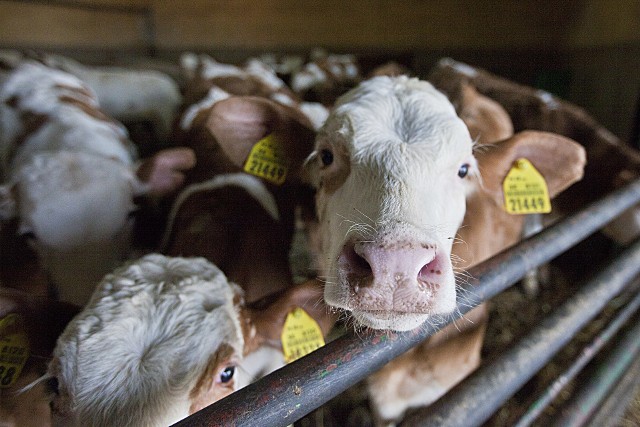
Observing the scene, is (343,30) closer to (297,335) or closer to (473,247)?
(473,247)

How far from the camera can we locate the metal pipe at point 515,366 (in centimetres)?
127

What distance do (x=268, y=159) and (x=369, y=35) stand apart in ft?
24.3

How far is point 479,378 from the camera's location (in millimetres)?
1331

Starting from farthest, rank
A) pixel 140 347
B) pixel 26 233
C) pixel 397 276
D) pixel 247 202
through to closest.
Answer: pixel 247 202
pixel 26 233
pixel 140 347
pixel 397 276

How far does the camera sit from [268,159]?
198cm

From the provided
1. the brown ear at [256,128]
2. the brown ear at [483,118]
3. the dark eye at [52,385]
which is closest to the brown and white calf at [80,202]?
the brown ear at [256,128]

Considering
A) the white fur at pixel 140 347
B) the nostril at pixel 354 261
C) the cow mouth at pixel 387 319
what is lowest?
the white fur at pixel 140 347

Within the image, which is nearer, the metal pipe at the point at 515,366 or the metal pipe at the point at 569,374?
the metal pipe at the point at 515,366

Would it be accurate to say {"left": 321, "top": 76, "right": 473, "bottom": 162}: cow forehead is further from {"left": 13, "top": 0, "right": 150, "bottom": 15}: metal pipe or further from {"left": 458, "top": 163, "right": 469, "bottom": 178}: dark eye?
{"left": 13, "top": 0, "right": 150, "bottom": 15}: metal pipe

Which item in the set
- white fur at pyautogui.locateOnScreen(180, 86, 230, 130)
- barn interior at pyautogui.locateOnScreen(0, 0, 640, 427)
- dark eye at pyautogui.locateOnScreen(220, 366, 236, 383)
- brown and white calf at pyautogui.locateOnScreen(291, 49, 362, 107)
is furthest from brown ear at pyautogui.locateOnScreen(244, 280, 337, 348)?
barn interior at pyautogui.locateOnScreen(0, 0, 640, 427)

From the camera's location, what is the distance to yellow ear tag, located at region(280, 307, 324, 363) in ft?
4.72

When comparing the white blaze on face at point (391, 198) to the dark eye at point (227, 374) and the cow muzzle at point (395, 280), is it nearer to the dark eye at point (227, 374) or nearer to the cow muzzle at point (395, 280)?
the cow muzzle at point (395, 280)

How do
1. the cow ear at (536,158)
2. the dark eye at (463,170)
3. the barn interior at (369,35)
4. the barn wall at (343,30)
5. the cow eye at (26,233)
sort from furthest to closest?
1. the barn wall at (343,30)
2. the barn interior at (369,35)
3. the cow eye at (26,233)
4. the cow ear at (536,158)
5. the dark eye at (463,170)

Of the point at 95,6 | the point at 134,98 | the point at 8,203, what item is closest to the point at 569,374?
the point at 8,203
